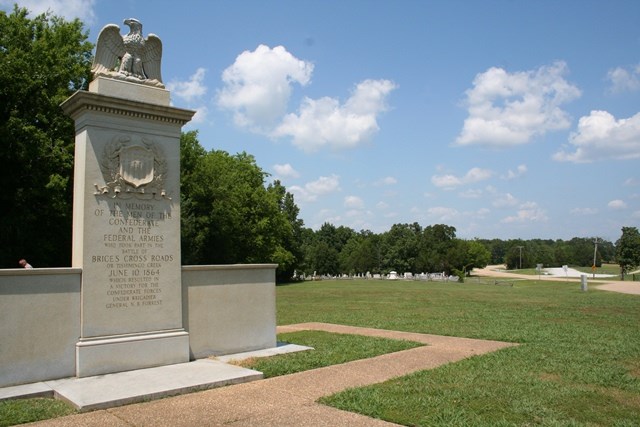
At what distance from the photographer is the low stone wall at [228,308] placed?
9586 mm

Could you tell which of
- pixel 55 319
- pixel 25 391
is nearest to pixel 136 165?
pixel 55 319

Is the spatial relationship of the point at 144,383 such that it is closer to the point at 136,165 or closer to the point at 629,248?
the point at 136,165

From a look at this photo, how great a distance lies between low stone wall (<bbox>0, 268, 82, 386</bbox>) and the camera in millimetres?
7484

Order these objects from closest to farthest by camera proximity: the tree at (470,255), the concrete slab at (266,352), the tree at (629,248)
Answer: the concrete slab at (266,352) < the tree at (629,248) < the tree at (470,255)

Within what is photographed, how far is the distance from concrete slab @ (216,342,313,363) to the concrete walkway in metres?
1.62

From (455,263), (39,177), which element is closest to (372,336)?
(39,177)

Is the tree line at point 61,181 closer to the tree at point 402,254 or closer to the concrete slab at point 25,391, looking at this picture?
the concrete slab at point 25,391

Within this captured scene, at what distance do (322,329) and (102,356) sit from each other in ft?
22.8

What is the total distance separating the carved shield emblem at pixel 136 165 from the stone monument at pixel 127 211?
0.06 feet

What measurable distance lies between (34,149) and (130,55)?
1438 cm

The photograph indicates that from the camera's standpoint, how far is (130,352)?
8.47 meters

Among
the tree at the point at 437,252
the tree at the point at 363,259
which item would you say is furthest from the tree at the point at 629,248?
the tree at the point at 363,259

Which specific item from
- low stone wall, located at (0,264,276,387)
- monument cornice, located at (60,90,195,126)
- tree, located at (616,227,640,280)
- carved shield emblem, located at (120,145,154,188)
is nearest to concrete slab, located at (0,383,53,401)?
low stone wall, located at (0,264,276,387)

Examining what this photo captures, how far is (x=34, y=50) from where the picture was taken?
23516 mm
